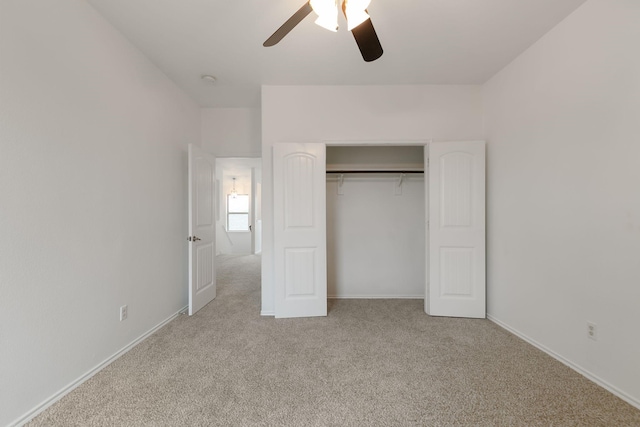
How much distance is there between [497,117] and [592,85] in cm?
94

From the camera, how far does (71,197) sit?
1728 mm

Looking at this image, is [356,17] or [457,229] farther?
[457,229]

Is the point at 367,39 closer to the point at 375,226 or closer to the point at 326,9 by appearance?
the point at 326,9

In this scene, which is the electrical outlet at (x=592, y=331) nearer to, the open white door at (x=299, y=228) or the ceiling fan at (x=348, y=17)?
the open white door at (x=299, y=228)

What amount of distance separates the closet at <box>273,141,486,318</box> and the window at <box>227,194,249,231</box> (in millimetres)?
5745

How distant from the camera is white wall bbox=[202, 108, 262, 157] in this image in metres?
3.64

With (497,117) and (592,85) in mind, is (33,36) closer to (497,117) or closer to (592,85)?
(592,85)

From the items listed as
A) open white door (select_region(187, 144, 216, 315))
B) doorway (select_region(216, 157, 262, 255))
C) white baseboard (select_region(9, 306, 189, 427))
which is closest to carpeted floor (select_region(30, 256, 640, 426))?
white baseboard (select_region(9, 306, 189, 427))

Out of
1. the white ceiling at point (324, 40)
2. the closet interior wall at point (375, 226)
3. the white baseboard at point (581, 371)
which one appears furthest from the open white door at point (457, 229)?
the white ceiling at point (324, 40)

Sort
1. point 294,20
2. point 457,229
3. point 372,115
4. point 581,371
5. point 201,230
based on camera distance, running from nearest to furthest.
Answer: point 294,20 < point 581,371 < point 457,229 < point 372,115 < point 201,230

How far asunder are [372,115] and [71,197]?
9.06 feet

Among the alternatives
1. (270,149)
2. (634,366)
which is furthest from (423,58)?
(634,366)

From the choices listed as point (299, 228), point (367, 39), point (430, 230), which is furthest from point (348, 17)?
point (430, 230)

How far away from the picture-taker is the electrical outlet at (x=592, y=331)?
5.91ft
